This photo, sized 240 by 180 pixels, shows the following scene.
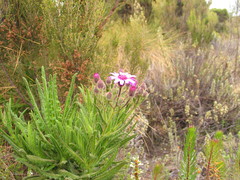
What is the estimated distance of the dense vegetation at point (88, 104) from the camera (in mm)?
1211

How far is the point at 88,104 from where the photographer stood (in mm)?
1391

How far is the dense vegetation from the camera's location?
1.21 meters

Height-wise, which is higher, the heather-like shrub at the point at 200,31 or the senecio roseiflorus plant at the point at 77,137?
the heather-like shrub at the point at 200,31

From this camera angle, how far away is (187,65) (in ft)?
14.1

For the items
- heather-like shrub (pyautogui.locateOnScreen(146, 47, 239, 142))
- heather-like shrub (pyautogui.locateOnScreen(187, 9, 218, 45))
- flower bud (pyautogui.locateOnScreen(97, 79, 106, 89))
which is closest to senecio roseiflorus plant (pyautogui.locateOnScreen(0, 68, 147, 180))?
flower bud (pyautogui.locateOnScreen(97, 79, 106, 89))

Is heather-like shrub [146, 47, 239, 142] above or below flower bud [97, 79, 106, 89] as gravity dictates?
below

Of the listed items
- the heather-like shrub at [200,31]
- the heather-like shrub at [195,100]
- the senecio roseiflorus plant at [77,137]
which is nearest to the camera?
the senecio roseiflorus plant at [77,137]

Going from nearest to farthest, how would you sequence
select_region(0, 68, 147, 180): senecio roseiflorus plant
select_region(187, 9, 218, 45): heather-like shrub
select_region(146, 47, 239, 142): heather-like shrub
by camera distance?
select_region(0, 68, 147, 180): senecio roseiflorus plant, select_region(146, 47, 239, 142): heather-like shrub, select_region(187, 9, 218, 45): heather-like shrub

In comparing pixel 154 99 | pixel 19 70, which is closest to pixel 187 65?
pixel 154 99

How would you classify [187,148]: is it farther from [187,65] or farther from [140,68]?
[187,65]

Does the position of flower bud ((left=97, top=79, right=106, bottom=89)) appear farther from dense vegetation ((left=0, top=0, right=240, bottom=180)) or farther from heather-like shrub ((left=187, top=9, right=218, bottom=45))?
heather-like shrub ((left=187, top=9, right=218, bottom=45))

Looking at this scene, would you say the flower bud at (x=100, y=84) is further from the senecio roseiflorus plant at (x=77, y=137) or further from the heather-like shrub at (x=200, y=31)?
the heather-like shrub at (x=200, y=31)

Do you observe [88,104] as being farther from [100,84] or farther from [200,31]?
[200,31]

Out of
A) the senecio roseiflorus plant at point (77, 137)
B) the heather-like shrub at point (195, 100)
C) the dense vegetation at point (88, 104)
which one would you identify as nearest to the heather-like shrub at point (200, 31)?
the dense vegetation at point (88, 104)
